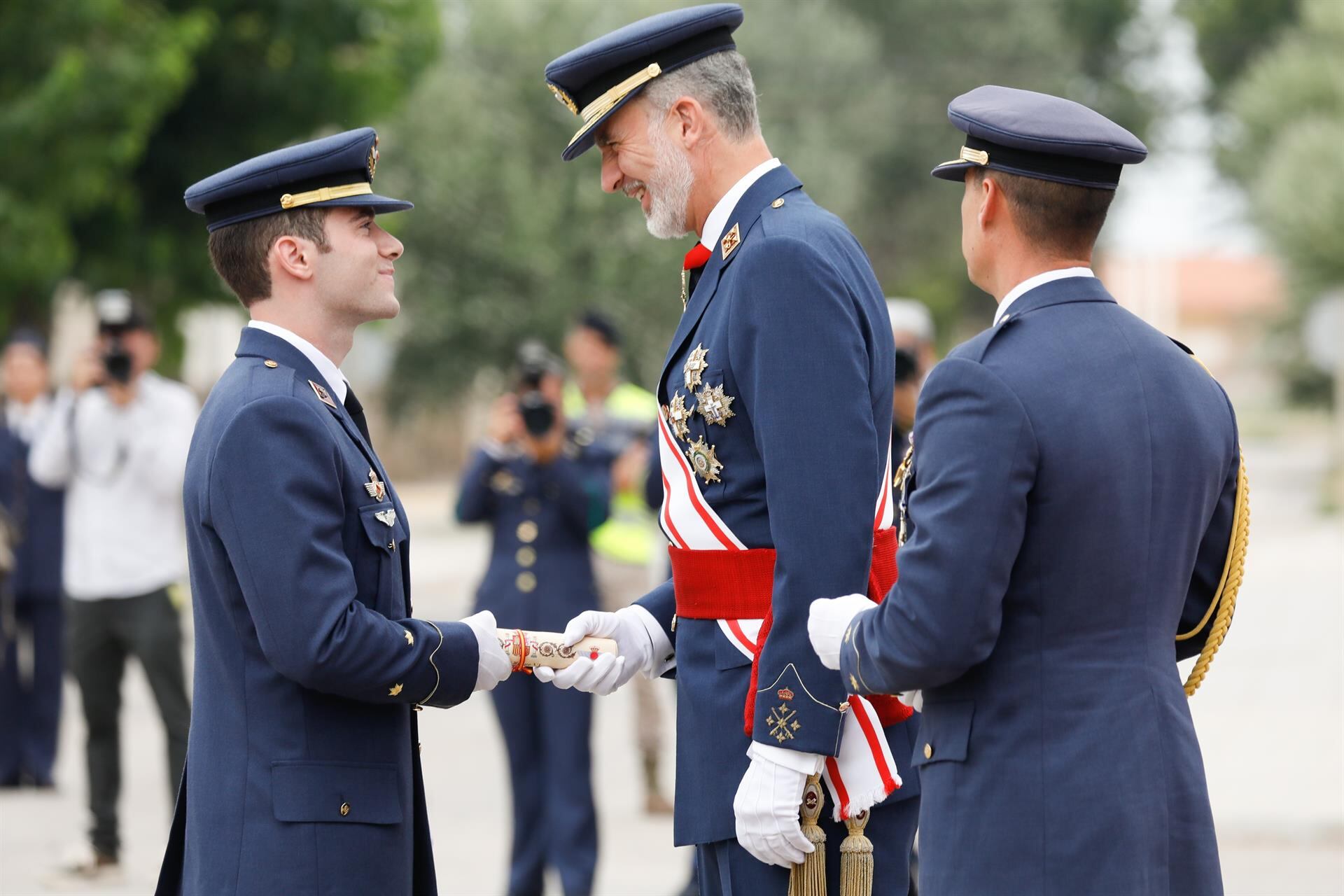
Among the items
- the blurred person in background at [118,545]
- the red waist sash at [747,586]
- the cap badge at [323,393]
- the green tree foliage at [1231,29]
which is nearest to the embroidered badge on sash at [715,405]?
the red waist sash at [747,586]

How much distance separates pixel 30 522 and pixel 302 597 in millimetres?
7056

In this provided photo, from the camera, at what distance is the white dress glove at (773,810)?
305 centimetres

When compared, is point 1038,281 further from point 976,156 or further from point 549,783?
point 549,783

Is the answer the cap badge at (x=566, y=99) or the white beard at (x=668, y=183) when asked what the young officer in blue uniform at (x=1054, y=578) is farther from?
the cap badge at (x=566, y=99)

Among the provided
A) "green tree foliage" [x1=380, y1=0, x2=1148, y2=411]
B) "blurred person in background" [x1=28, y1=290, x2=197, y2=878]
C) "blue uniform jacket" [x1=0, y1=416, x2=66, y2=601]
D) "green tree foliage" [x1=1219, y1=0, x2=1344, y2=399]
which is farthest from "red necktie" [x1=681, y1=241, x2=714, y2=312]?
"green tree foliage" [x1=1219, y1=0, x2=1344, y2=399]

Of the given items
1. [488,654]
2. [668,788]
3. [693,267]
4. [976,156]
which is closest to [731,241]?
[693,267]

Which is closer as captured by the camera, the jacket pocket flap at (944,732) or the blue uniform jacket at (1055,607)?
the blue uniform jacket at (1055,607)

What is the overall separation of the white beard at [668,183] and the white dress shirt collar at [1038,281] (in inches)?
31.5

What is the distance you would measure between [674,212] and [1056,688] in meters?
1.31

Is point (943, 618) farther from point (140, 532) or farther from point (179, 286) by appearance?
point (179, 286)

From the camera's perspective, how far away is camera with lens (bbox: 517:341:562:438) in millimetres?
6688

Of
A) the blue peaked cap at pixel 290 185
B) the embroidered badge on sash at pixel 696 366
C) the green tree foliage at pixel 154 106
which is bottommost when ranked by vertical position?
the embroidered badge on sash at pixel 696 366

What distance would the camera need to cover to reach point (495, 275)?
27.5 m

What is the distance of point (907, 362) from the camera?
595cm
